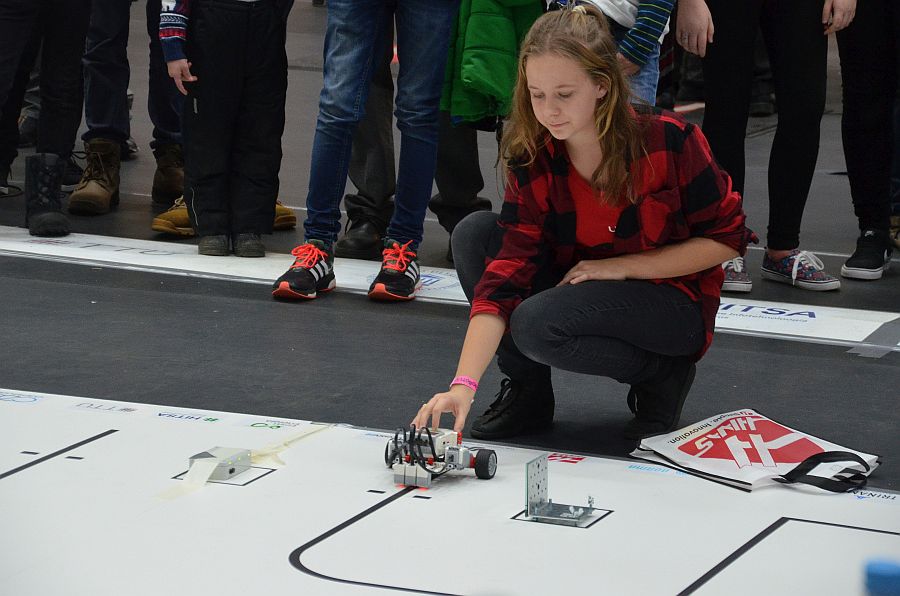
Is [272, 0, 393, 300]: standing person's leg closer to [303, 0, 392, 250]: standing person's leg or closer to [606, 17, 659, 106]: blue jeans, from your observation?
[303, 0, 392, 250]: standing person's leg

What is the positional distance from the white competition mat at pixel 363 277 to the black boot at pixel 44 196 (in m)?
0.04

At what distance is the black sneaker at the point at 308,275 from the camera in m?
3.14

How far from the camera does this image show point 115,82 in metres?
4.27

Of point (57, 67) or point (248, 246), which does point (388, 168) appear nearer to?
point (248, 246)

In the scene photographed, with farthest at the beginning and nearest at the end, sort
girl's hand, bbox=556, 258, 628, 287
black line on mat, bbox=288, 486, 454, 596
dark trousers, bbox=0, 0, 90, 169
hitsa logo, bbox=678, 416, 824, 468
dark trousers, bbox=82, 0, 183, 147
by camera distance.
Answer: dark trousers, bbox=82, 0, 183, 147 → dark trousers, bbox=0, 0, 90, 169 → girl's hand, bbox=556, 258, 628, 287 → hitsa logo, bbox=678, 416, 824, 468 → black line on mat, bbox=288, 486, 454, 596

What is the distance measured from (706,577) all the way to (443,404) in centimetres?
46

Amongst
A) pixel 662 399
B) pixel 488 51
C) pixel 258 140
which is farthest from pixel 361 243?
pixel 662 399

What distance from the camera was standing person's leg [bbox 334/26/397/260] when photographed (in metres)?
3.68

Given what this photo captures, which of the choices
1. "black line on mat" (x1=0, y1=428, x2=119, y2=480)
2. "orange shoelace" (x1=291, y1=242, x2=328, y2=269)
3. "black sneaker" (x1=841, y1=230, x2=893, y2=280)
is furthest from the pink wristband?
"black sneaker" (x1=841, y1=230, x2=893, y2=280)

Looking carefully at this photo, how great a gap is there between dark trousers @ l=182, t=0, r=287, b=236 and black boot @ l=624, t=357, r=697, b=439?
5.28 ft

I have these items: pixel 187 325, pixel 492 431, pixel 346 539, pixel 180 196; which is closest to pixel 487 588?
pixel 346 539

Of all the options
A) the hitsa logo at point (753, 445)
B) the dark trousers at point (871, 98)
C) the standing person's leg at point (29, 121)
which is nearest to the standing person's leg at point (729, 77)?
the dark trousers at point (871, 98)

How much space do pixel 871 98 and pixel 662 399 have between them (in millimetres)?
1543

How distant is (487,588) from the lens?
1.55m
